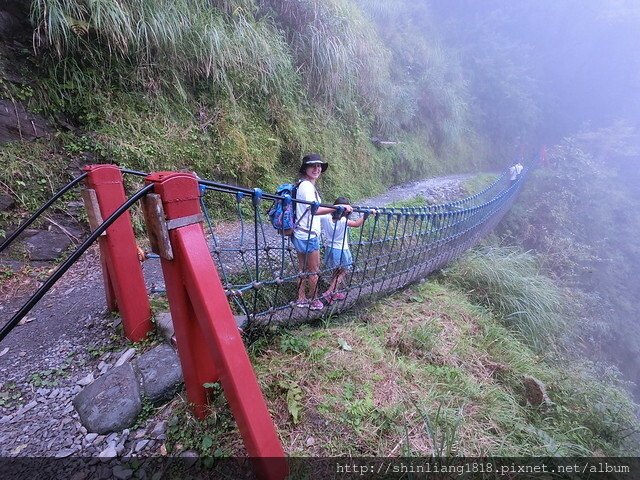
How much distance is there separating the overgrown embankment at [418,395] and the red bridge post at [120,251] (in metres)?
0.67

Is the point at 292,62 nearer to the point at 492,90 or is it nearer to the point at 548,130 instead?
the point at 492,90

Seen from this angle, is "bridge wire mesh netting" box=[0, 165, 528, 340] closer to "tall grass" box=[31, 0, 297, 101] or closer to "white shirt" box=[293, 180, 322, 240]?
"white shirt" box=[293, 180, 322, 240]

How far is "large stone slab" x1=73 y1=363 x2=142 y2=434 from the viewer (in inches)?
56.7

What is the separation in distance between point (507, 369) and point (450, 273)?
5.51ft

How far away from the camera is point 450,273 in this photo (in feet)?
13.6

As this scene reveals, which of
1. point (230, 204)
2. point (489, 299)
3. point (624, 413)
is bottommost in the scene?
point (624, 413)

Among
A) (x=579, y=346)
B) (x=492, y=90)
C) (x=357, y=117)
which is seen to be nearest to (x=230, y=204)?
(x=357, y=117)

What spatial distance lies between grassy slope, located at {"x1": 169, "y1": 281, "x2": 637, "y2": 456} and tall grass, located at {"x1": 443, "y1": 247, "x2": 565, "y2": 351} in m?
0.84

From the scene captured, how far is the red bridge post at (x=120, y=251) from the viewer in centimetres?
176

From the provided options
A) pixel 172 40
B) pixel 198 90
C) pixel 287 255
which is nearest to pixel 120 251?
pixel 287 255

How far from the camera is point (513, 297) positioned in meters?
4.06

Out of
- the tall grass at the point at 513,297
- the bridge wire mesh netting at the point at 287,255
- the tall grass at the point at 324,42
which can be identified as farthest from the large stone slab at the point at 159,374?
the tall grass at the point at 324,42

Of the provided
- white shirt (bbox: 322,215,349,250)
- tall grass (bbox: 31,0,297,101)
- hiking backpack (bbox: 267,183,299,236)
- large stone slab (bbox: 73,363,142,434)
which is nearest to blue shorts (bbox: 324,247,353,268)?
white shirt (bbox: 322,215,349,250)

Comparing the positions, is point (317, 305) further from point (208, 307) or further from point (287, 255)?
point (208, 307)
